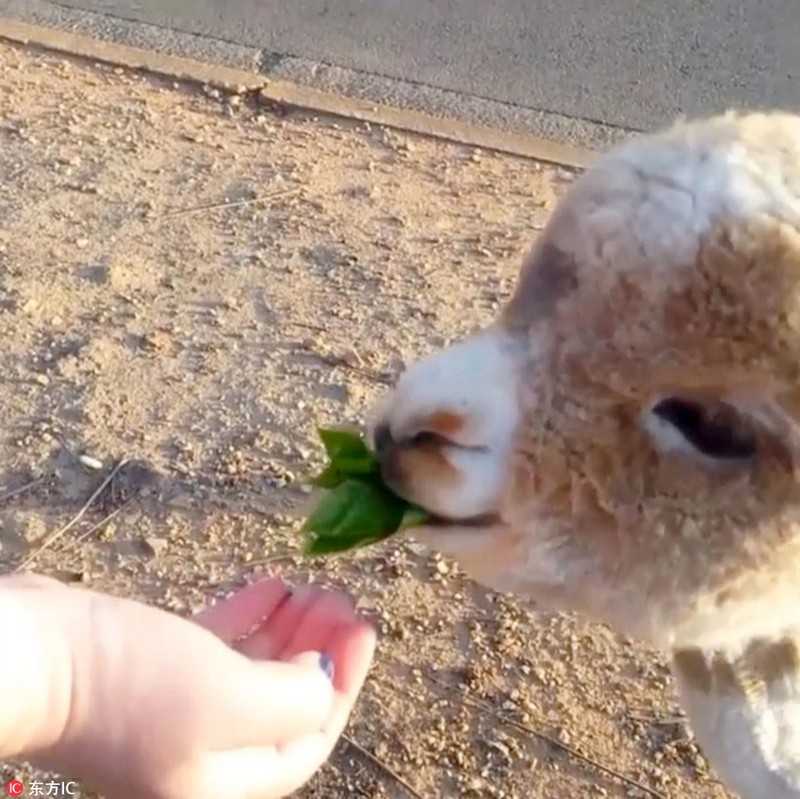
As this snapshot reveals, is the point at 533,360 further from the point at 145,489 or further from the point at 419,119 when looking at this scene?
the point at 419,119

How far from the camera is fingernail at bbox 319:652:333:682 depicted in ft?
5.43

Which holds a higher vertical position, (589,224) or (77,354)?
(589,224)

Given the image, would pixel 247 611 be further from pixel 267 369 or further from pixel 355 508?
pixel 267 369

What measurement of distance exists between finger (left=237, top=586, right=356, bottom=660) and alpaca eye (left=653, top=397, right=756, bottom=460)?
442 mm

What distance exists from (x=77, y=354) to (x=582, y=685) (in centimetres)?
148

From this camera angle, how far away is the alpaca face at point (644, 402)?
157 cm

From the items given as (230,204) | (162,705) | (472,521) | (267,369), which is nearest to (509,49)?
(230,204)

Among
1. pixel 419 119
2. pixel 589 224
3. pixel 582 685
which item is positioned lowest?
pixel 582 685

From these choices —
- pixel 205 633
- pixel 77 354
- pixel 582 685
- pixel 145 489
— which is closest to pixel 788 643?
pixel 205 633

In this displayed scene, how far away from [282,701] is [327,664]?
13 cm

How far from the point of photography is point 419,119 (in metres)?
4.86

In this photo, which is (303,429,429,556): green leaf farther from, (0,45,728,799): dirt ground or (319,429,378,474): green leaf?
(0,45,728,799): dirt ground

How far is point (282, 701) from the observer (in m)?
1.56

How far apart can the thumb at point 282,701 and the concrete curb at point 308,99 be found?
3284 mm
